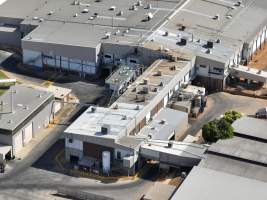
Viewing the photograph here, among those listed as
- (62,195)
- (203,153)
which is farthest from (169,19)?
(62,195)

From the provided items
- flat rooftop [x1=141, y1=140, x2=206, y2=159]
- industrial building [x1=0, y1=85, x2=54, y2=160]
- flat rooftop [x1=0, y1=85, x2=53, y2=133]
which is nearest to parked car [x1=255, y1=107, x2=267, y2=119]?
flat rooftop [x1=141, y1=140, x2=206, y2=159]

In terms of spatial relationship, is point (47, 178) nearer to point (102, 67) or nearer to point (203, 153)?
point (203, 153)

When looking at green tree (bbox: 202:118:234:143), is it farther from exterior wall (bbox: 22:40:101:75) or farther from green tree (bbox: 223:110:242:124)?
exterior wall (bbox: 22:40:101:75)

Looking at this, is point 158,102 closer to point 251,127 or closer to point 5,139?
point 251,127

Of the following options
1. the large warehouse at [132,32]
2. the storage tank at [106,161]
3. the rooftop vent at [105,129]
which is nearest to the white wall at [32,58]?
the large warehouse at [132,32]

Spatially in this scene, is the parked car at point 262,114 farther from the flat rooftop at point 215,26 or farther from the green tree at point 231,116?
the flat rooftop at point 215,26

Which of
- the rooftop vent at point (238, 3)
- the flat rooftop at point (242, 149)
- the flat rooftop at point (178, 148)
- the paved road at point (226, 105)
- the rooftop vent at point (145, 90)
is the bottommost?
the paved road at point (226, 105)
